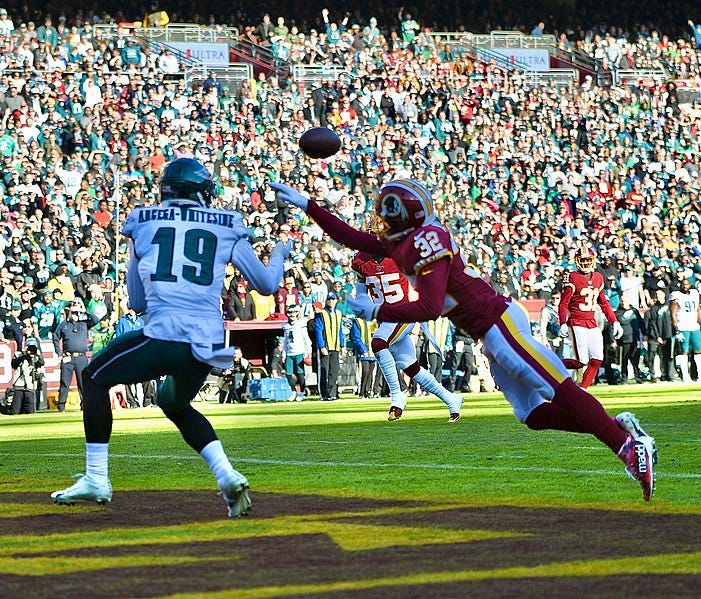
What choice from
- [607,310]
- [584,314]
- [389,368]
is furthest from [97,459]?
[607,310]

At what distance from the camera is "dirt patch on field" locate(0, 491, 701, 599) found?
4.84m

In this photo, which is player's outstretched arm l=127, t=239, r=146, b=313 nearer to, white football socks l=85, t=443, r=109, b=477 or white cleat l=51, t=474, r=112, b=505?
white football socks l=85, t=443, r=109, b=477

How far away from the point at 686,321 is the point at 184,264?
775 inches

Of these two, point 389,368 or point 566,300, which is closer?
point 389,368

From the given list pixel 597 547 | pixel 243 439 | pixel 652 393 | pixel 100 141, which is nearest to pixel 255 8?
pixel 100 141

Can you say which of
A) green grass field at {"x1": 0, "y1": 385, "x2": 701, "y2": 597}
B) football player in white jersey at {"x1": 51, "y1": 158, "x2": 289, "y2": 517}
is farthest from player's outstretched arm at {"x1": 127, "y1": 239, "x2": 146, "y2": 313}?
green grass field at {"x1": 0, "y1": 385, "x2": 701, "y2": 597}

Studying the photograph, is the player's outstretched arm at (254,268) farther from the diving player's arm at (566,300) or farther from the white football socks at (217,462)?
the diving player's arm at (566,300)

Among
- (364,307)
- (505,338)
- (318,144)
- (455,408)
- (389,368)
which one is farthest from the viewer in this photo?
(389,368)

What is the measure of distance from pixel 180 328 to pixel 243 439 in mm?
5958

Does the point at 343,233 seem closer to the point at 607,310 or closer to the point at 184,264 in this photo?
the point at 184,264

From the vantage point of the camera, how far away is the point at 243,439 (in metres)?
13.0

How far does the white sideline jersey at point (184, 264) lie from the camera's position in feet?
23.6

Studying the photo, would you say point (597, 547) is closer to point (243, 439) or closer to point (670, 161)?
point (243, 439)

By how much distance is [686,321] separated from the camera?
84.5 feet
